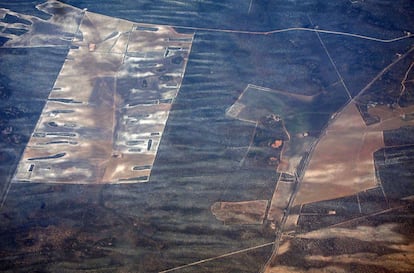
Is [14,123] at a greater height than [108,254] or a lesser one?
greater

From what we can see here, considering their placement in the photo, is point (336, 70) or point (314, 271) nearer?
point (314, 271)

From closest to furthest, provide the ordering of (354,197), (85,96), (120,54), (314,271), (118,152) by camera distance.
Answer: (314,271) < (354,197) < (118,152) < (85,96) < (120,54)

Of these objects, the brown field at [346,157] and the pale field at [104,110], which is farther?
the pale field at [104,110]

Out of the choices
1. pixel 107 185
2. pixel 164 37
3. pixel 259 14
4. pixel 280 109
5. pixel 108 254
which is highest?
pixel 259 14

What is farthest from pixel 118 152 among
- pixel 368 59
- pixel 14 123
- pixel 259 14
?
pixel 368 59

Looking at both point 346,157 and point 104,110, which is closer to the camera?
point 346,157

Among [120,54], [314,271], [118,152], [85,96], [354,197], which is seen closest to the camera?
[314,271]

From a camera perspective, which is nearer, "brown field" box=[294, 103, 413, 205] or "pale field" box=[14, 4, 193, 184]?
"brown field" box=[294, 103, 413, 205]

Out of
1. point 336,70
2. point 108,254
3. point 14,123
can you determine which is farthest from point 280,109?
point 14,123

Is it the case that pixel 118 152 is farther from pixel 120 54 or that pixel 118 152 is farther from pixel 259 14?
pixel 259 14

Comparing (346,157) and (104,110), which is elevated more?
(346,157)

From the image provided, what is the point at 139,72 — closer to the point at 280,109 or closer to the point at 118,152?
the point at 118,152
